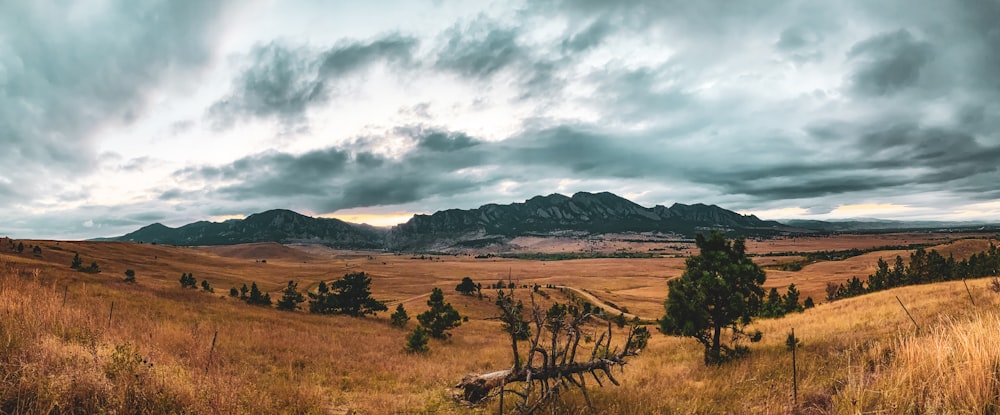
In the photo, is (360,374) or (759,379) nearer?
(759,379)

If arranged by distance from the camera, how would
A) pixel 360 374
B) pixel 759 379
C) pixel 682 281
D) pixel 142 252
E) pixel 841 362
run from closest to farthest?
pixel 841 362 → pixel 759 379 → pixel 360 374 → pixel 682 281 → pixel 142 252

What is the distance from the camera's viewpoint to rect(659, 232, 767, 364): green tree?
16844mm

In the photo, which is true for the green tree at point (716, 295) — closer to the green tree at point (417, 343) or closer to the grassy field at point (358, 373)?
the grassy field at point (358, 373)

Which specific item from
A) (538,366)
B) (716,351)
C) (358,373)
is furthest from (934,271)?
(358,373)

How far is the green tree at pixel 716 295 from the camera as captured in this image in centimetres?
1684

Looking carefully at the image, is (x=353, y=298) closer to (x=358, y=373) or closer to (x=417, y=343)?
(x=417, y=343)

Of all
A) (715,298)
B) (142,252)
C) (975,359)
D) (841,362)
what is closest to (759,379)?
(841,362)

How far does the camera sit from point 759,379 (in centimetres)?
1172

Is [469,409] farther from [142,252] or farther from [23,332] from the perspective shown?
[142,252]

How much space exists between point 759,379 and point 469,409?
27.2 ft

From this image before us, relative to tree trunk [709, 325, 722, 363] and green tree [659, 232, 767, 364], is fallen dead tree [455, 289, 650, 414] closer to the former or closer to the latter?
green tree [659, 232, 767, 364]

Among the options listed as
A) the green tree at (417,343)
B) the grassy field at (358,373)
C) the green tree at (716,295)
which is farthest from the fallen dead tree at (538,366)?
the green tree at (417,343)

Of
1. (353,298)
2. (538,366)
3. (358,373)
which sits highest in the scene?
(538,366)

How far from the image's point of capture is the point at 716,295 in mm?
Answer: 17188
